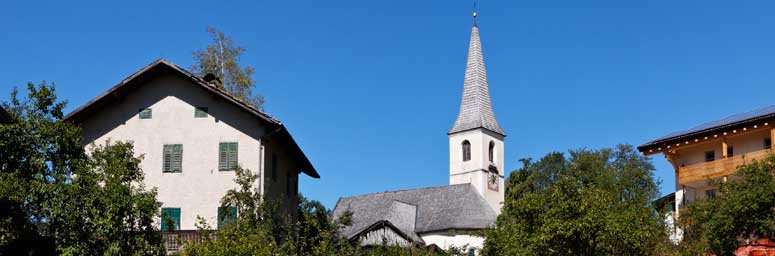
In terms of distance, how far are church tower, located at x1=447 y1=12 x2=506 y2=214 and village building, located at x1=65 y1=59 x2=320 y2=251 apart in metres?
41.1

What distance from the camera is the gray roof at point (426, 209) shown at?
72.0 metres

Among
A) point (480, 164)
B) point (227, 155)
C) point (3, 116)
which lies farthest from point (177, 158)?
point (480, 164)

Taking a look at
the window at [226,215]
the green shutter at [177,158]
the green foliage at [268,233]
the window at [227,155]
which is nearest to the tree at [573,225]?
the green foliage at [268,233]

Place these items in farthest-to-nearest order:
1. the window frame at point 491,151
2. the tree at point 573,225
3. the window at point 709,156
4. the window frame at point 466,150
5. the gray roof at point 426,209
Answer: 1. the window frame at point 491,151
2. the window frame at point 466,150
3. the gray roof at point 426,209
4. the window at point 709,156
5. the tree at point 573,225

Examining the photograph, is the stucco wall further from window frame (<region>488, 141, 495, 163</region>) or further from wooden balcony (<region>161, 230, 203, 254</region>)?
window frame (<region>488, 141, 495, 163</region>)

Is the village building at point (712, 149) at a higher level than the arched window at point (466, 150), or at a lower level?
lower

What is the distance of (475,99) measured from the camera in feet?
282

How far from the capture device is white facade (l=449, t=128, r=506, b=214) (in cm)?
8050

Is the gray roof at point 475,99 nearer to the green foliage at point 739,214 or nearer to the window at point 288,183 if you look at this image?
the window at point 288,183

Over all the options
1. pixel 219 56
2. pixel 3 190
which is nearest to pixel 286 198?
pixel 219 56

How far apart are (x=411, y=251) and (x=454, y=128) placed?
4974 centimetres

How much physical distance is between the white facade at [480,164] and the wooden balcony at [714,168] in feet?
100

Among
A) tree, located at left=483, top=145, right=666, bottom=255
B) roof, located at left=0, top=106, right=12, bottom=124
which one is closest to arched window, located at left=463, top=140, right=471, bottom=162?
tree, located at left=483, top=145, right=666, bottom=255

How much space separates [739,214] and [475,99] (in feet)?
181
